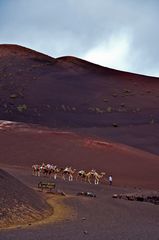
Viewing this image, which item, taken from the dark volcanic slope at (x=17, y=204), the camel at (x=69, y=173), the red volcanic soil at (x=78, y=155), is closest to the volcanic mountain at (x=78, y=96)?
the red volcanic soil at (x=78, y=155)

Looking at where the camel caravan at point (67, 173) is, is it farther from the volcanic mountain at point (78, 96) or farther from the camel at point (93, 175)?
the volcanic mountain at point (78, 96)

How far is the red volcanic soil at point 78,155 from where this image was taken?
1759 inches

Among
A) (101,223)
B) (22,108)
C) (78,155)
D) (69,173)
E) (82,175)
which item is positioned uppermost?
(22,108)

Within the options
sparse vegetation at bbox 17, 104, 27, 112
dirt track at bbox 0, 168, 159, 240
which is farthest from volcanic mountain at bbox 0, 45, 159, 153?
dirt track at bbox 0, 168, 159, 240

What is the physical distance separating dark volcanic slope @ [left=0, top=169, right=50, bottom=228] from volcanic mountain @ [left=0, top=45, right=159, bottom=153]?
123ft

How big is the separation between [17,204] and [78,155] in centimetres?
2847

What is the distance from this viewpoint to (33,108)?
248ft

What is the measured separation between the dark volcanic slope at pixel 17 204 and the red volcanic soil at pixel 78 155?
18.7 metres

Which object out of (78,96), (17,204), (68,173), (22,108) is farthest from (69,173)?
(78,96)

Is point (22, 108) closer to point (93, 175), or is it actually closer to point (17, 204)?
point (93, 175)

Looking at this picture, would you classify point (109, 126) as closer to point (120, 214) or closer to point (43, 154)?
point (43, 154)

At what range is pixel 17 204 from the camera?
20.9 meters

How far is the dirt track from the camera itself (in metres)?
16.8

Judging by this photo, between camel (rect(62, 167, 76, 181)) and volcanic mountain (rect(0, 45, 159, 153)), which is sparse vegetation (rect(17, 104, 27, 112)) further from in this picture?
camel (rect(62, 167, 76, 181))
